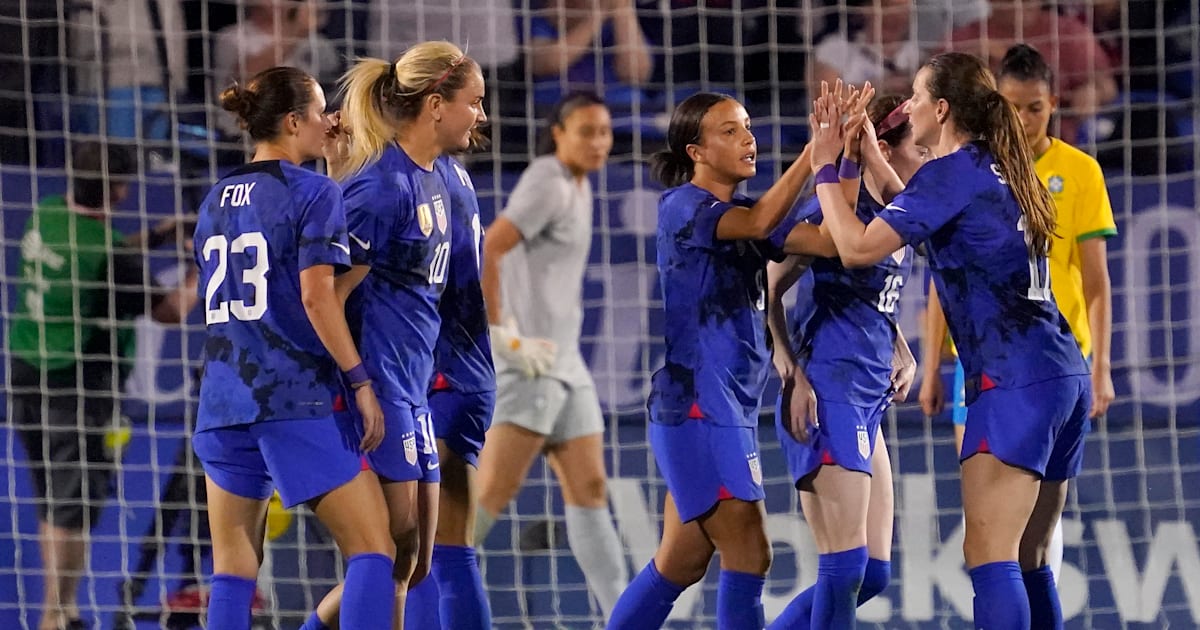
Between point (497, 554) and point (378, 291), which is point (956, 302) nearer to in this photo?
point (378, 291)

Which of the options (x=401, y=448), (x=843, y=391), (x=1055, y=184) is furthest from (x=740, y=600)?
(x=1055, y=184)

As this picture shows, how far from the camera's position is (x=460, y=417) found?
403 centimetres

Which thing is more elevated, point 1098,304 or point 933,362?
point 1098,304

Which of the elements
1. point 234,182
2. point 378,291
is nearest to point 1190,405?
point 378,291

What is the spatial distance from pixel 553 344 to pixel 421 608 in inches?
72.8

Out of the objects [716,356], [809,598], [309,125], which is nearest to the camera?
[309,125]

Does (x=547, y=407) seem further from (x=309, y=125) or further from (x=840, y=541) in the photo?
(x=309, y=125)

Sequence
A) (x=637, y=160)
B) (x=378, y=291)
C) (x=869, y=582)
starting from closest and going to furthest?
(x=378, y=291)
(x=869, y=582)
(x=637, y=160)

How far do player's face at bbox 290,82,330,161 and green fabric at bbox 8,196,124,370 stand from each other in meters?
2.55

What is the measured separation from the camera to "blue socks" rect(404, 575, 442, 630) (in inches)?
150

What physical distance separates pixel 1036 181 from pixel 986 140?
0.50 ft

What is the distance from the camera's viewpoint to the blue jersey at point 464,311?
12.9ft

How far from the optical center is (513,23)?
21.6ft

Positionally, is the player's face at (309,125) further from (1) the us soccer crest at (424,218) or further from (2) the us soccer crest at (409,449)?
(2) the us soccer crest at (409,449)
